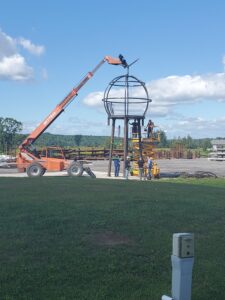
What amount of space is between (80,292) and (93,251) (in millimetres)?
1691

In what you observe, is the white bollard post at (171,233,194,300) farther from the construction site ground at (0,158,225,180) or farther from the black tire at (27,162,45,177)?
the construction site ground at (0,158,225,180)

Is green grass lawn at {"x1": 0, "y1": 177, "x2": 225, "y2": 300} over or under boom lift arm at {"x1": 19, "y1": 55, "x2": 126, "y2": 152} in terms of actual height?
under

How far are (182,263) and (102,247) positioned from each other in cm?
311

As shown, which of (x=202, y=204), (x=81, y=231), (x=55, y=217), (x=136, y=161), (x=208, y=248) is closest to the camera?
(x=208, y=248)

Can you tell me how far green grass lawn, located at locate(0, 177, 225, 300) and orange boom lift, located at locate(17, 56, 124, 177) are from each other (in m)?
15.9

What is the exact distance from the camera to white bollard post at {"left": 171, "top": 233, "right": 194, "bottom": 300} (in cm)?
500

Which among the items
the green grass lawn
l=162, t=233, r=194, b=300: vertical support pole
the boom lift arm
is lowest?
the green grass lawn

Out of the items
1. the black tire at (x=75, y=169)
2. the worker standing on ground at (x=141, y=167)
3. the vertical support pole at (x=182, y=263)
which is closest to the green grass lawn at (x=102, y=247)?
the vertical support pole at (x=182, y=263)

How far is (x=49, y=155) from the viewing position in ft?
98.4

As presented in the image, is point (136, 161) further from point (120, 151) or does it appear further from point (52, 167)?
point (120, 151)

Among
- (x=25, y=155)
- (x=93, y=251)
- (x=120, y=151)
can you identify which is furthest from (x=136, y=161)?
(x=93, y=251)

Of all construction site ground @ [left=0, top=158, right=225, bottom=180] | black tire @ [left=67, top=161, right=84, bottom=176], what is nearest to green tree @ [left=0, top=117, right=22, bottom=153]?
construction site ground @ [left=0, top=158, right=225, bottom=180]

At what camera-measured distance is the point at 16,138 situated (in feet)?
250

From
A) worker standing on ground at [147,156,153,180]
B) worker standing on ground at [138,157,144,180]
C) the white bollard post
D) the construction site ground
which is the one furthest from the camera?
the construction site ground
